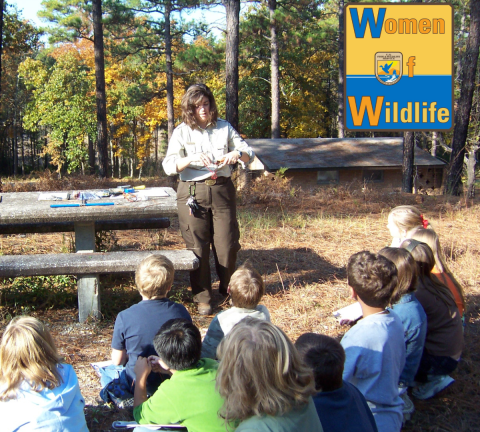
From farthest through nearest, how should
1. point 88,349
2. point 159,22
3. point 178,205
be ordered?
point 159,22 → point 178,205 → point 88,349

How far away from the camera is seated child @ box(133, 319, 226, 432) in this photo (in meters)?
2.12

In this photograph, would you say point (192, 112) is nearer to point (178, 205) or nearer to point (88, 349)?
point (178, 205)

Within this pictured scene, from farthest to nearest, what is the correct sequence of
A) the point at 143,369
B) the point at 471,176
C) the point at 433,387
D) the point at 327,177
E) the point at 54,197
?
1. the point at 327,177
2. the point at 471,176
3. the point at 54,197
4. the point at 433,387
5. the point at 143,369

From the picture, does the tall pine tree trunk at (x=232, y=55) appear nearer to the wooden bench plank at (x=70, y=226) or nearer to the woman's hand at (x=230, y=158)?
the wooden bench plank at (x=70, y=226)

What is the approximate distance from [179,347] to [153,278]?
913mm

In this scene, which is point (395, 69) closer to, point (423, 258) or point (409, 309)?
point (423, 258)

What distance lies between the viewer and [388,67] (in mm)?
5223

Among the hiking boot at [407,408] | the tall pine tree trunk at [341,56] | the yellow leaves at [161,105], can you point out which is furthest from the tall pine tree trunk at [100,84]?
the hiking boot at [407,408]

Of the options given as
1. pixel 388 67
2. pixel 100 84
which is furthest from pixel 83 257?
pixel 100 84

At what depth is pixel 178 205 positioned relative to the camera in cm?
465

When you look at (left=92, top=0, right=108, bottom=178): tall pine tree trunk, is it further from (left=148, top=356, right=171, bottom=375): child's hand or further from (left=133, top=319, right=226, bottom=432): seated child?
(left=133, top=319, right=226, bottom=432): seated child

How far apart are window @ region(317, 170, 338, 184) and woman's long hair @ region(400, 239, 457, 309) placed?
19.5 m

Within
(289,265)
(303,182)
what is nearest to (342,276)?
(289,265)

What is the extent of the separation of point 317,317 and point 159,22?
83.6 ft
